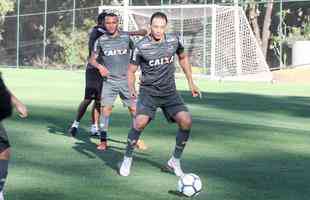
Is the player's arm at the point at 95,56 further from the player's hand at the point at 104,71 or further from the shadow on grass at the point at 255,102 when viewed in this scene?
the shadow on grass at the point at 255,102

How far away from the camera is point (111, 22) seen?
11422 millimetres

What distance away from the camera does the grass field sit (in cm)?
877

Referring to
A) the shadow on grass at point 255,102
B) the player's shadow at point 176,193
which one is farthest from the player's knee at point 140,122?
the shadow on grass at point 255,102

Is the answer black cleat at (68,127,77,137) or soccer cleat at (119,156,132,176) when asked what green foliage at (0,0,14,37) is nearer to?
black cleat at (68,127,77,137)

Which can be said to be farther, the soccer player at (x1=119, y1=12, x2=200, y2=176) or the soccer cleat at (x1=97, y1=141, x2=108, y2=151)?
the soccer cleat at (x1=97, y1=141, x2=108, y2=151)

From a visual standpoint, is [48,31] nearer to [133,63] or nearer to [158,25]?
[133,63]

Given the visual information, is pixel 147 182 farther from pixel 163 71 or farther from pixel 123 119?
pixel 123 119

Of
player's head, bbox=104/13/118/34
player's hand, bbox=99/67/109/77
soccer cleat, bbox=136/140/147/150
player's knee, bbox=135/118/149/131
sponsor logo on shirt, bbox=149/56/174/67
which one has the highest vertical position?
player's head, bbox=104/13/118/34

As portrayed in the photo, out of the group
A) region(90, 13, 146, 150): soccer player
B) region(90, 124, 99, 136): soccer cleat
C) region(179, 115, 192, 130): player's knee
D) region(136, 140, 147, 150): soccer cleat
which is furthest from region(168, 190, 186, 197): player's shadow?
region(90, 124, 99, 136): soccer cleat

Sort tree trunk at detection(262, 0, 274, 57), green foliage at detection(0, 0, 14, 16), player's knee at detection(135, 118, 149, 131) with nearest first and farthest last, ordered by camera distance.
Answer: player's knee at detection(135, 118, 149, 131) → tree trunk at detection(262, 0, 274, 57) → green foliage at detection(0, 0, 14, 16)

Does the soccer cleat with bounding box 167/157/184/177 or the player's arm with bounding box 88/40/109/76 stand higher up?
the player's arm with bounding box 88/40/109/76

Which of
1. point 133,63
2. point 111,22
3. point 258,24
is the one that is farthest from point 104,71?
point 258,24

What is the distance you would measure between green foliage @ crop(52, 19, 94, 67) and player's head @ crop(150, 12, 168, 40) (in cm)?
3315

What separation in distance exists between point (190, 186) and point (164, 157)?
2739 mm
